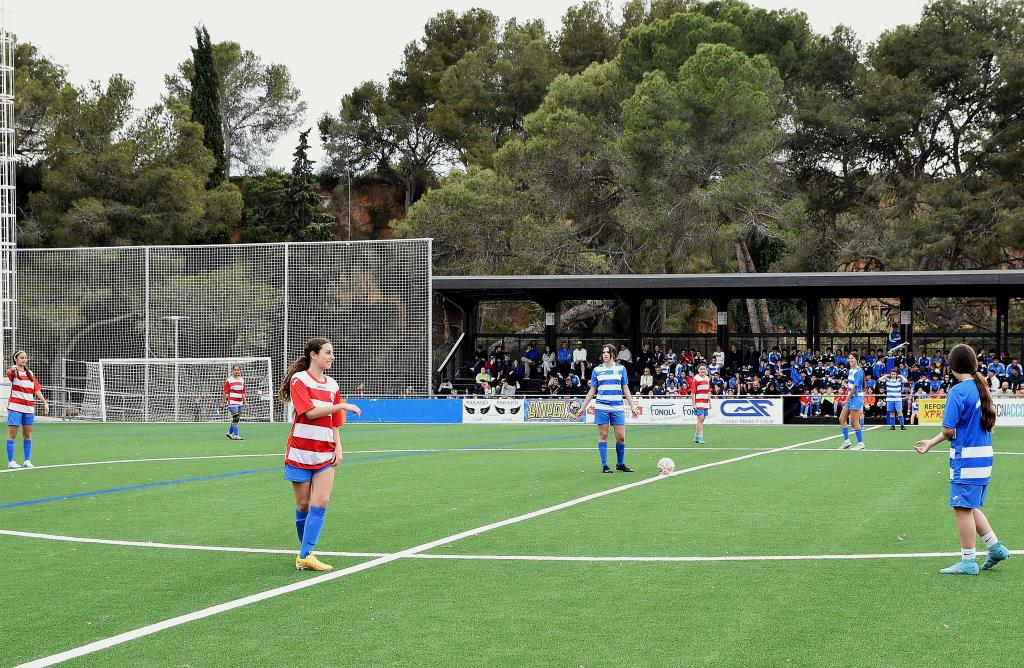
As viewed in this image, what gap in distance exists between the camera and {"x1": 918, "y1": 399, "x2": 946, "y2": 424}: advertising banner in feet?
118

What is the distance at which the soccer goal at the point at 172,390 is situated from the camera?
138 ft

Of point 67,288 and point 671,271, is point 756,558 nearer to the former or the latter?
A: point 67,288

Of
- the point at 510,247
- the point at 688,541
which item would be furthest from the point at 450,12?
the point at 688,541

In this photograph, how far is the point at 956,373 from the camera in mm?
8680

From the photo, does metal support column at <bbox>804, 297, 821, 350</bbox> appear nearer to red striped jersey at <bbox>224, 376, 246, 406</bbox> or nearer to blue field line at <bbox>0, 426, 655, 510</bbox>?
blue field line at <bbox>0, 426, 655, 510</bbox>

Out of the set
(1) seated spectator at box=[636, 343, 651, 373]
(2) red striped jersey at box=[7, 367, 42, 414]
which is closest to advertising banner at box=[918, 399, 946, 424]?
(1) seated spectator at box=[636, 343, 651, 373]

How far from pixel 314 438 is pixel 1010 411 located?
102ft

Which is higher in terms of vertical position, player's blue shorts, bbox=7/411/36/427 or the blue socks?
player's blue shorts, bbox=7/411/36/427

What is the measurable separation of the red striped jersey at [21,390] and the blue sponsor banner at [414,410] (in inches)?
801

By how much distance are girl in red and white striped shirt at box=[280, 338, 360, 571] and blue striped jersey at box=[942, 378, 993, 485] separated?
4.54 meters

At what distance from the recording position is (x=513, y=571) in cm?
918

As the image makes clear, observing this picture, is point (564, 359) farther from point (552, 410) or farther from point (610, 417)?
point (610, 417)

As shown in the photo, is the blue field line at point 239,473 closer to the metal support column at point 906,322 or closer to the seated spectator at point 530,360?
the seated spectator at point 530,360

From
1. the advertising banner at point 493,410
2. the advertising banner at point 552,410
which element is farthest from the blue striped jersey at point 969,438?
the advertising banner at point 493,410
